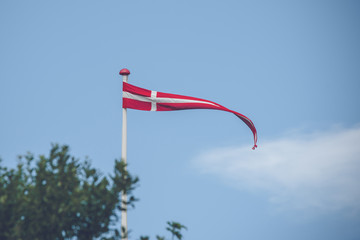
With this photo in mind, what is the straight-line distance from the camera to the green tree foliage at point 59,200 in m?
16.0

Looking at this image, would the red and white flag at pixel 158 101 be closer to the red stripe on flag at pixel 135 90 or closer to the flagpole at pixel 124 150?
the red stripe on flag at pixel 135 90

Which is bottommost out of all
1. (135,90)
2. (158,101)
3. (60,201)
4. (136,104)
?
(60,201)

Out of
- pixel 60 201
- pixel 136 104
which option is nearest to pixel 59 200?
pixel 60 201

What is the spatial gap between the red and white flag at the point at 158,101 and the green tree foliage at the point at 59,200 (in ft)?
14.6

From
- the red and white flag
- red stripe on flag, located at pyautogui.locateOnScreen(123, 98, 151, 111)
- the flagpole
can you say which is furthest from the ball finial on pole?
red stripe on flag, located at pyautogui.locateOnScreen(123, 98, 151, 111)


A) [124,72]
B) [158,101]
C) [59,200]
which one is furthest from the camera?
[158,101]

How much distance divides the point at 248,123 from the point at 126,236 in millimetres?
8295

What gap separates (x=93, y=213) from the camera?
54.2 feet

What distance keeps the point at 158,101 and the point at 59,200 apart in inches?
261

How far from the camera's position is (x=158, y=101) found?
69.3ft

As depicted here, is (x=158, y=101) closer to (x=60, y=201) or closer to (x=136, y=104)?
(x=136, y=104)

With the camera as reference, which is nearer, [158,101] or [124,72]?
[124,72]

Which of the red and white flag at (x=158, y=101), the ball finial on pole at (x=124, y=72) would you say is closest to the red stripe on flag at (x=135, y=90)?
the red and white flag at (x=158, y=101)

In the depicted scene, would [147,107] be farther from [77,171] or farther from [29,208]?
[29,208]
